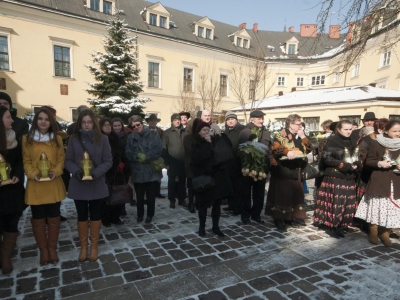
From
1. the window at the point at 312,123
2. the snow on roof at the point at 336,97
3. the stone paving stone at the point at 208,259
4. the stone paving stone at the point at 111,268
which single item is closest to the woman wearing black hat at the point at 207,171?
the stone paving stone at the point at 208,259

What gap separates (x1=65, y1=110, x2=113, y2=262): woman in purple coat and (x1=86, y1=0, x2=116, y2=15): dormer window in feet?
76.7

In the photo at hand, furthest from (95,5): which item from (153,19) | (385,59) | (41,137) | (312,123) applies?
(385,59)

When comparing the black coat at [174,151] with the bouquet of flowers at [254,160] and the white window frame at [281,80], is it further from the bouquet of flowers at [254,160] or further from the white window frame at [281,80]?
the white window frame at [281,80]

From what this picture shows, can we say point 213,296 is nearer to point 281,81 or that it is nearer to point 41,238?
point 41,238

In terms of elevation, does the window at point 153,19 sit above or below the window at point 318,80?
above

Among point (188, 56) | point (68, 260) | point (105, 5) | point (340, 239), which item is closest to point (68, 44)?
point (105, 5)

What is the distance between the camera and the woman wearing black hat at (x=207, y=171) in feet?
13.1

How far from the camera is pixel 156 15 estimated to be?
25344mm

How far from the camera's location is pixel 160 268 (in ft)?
10.6

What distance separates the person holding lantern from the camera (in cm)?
293

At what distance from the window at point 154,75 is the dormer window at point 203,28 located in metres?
6.75

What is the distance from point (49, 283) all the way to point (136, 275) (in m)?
0.96

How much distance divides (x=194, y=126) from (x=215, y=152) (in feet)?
1.85

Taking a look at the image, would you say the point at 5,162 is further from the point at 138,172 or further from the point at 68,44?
the point at 68,44
